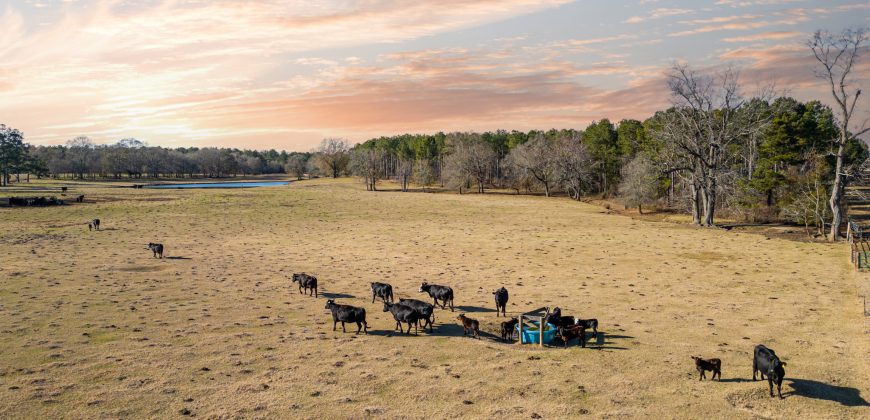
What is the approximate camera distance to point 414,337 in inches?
743

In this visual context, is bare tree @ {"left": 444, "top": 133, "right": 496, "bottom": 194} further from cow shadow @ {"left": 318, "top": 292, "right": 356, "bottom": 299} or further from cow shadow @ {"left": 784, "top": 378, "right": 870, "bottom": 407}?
cow shadow @ {"left": 784, "top": 378, "right": 870, "bottom": 407}

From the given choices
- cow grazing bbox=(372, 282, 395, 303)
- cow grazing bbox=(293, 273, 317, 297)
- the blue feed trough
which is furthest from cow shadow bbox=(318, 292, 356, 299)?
the blue feed trough

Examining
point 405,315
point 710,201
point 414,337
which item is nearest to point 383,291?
point 405,315

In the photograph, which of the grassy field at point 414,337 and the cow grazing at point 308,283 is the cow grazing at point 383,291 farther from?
the cow grazing at point 308,283

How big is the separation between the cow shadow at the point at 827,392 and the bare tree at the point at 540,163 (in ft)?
295

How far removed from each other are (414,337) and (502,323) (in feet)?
11.8

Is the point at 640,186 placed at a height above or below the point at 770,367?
above

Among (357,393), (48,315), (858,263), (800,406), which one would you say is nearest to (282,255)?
(48,315)

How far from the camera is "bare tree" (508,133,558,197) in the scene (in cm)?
10431

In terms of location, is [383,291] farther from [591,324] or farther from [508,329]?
[591,324]

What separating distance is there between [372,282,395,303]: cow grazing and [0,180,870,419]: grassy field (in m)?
0.55

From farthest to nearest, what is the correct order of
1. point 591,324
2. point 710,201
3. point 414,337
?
point 710,201, point 414,337, point 591,324

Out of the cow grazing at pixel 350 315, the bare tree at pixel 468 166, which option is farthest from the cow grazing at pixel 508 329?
the bare tree at pixel 468 166

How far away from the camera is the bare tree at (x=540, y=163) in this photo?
104312 mm
